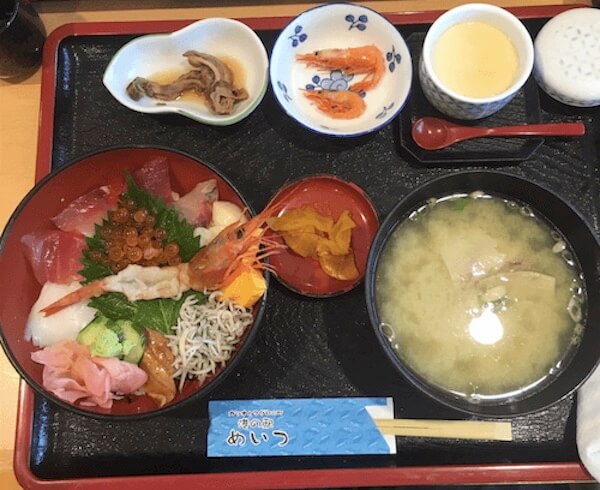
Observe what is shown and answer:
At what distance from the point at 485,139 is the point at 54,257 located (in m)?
1.18

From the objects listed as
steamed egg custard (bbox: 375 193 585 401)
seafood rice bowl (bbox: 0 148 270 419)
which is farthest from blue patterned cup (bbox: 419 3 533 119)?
seafood rice bowl (bbox: 0 148 270 419)

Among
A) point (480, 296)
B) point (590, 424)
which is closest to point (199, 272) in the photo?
point (480, 296)

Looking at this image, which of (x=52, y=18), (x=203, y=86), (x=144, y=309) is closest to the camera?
(x=144, y=309)

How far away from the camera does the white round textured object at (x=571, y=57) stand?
1.81 m

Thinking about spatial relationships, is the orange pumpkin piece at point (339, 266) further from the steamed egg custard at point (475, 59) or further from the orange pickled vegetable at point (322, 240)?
the steamed egg custard at point (475, 59)

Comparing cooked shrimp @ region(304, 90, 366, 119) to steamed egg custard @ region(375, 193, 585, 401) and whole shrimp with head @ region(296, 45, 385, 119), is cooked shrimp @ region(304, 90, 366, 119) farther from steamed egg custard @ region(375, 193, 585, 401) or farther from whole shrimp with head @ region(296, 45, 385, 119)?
steamed egg custard @ region(375, 193, 585, 401)

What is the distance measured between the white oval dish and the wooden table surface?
159 mm

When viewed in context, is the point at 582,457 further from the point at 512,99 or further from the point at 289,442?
the point at 512,99

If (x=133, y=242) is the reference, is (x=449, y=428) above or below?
below

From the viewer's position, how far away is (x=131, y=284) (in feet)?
5.43

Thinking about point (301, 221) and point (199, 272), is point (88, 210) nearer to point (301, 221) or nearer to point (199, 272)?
point (199, 272)

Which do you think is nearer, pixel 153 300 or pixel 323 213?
pixel 153 300

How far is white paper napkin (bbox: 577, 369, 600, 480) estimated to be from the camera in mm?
1619

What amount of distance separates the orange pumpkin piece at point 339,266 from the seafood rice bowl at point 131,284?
0.15m
